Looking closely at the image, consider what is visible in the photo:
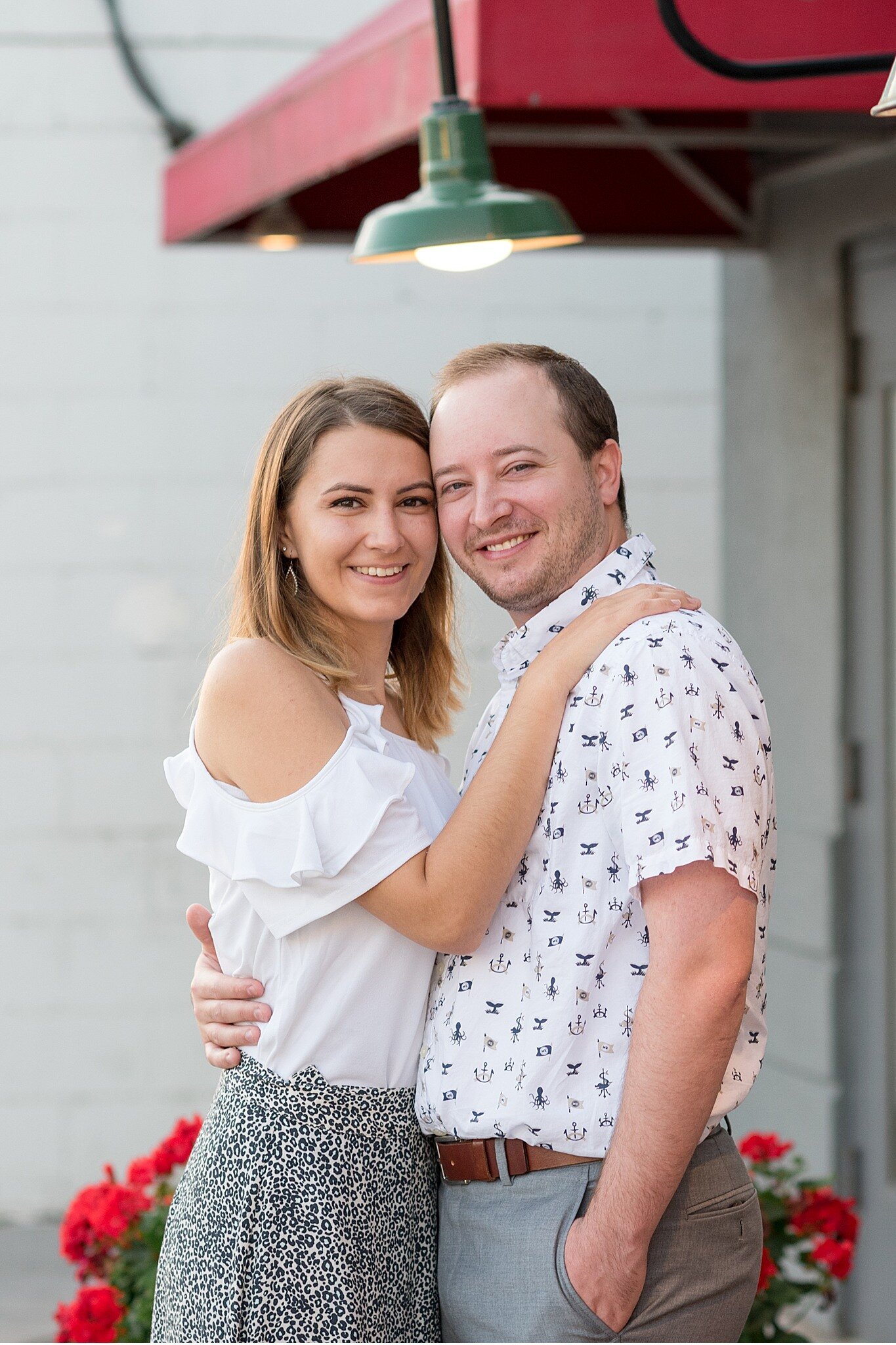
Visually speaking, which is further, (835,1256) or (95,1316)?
(835,1256)

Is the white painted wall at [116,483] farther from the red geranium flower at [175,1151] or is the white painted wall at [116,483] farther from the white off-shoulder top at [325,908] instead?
the white off-shoulder top at [325,908]

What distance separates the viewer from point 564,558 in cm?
213

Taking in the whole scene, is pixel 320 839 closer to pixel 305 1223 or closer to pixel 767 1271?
pixel 305 1223

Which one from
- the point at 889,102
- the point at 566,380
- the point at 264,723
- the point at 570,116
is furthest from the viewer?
the point at 570,116

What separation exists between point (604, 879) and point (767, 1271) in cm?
130

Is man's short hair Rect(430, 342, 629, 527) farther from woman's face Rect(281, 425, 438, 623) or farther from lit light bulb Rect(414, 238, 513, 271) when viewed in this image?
lit light bulb Rect(414, 238, 513, 271)

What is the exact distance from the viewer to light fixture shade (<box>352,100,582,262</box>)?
8.54 feet

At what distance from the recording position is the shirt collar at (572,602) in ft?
6.97

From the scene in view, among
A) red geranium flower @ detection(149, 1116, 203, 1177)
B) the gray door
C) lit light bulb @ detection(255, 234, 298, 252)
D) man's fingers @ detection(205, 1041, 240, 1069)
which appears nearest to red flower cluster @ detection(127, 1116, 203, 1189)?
red geranium flower @ detection(149, 1116, 203, 1177)

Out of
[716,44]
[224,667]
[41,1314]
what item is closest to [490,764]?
[224,667]

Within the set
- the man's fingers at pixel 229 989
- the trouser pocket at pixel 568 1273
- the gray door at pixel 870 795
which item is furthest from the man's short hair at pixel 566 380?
the gray door at pixel 870 795

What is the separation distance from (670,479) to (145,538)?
1.65 m

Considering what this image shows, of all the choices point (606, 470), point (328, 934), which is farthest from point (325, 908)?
point (606, 470)

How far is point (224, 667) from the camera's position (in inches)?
82.6
